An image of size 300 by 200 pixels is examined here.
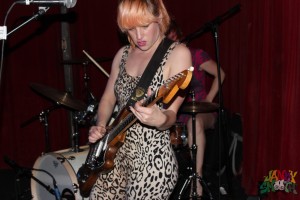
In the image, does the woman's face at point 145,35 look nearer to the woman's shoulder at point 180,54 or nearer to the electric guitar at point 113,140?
the woman's shoulder at point 180,54

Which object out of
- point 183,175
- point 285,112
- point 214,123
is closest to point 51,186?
point 183,175

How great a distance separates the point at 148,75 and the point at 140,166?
0.40 meters

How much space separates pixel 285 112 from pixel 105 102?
174 centimetres

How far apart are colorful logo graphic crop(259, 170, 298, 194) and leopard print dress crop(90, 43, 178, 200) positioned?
1801mm

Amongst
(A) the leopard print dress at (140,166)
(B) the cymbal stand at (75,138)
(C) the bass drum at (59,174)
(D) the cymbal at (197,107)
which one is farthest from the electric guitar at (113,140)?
(B) the cymbal stand at (75,138)

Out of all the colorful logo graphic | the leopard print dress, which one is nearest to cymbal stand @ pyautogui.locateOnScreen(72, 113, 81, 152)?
the colorful logo graphic

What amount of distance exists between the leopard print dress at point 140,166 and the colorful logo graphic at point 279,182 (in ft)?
5.91

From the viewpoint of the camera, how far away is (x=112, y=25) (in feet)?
16.9

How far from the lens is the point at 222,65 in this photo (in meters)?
4.61

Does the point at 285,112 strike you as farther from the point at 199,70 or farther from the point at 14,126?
the point at 14,126

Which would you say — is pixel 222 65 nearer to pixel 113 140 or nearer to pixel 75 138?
pixel 75 138

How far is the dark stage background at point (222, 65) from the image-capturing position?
3598 millimetres

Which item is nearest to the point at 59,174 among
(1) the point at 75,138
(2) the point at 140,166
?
(1) the point at 75,138

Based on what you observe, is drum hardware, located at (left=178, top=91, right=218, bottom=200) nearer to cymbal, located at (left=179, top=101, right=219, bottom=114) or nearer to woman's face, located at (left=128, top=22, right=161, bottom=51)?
cymbal, located at (left=179, top=101, right=219, bottom=114)
